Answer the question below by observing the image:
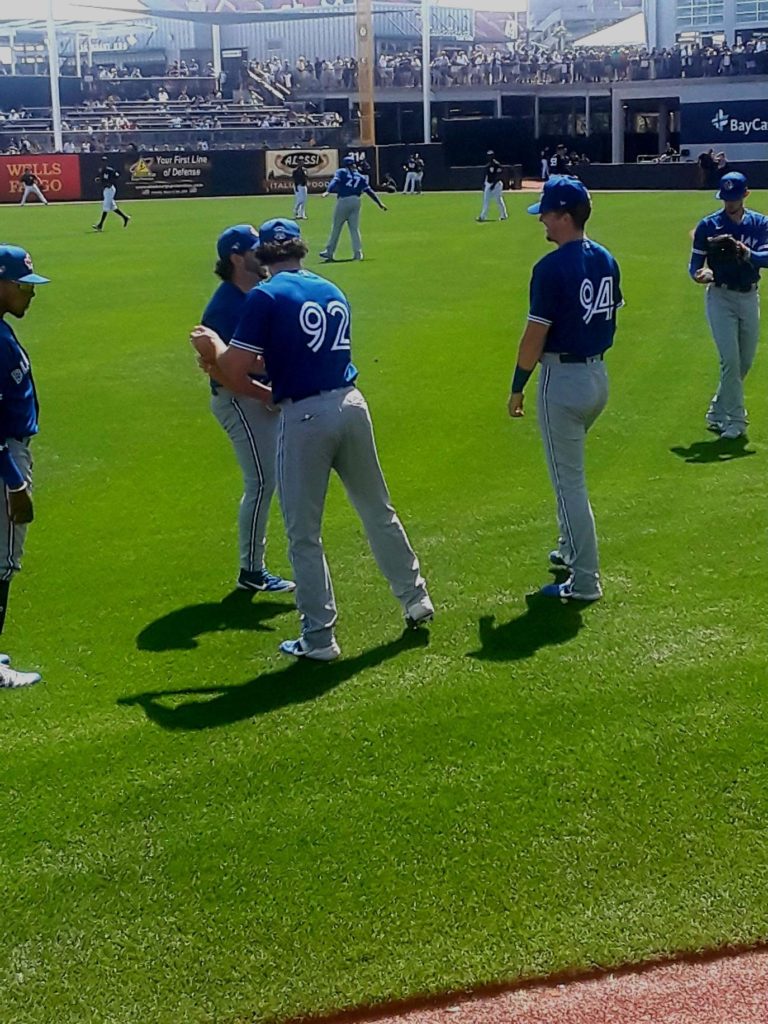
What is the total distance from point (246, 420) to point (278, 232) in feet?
4.59

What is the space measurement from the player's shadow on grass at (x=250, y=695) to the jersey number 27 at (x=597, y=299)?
6.83ft

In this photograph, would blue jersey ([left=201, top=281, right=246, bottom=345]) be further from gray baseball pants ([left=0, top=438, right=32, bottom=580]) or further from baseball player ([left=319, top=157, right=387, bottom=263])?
baseball player ([left=319, top=157, right=387, bottom=263])

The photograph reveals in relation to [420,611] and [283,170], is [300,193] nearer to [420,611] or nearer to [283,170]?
[283,170]

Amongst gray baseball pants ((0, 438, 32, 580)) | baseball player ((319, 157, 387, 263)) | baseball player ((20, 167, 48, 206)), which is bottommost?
gray baseball pants ((0, 438, 32, 580))

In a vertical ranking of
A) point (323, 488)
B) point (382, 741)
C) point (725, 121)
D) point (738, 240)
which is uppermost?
point (725, 121)

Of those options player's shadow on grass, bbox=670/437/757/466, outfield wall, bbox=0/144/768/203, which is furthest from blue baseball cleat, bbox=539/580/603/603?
outfield wall, bbox=0/144/768/203

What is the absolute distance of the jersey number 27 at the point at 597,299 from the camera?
Result: 635 centimetres

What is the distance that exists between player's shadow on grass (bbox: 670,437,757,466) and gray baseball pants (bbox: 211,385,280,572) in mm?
4171

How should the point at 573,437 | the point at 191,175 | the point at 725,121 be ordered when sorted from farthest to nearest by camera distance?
1. the point at 725,121
2. the point at 191,175
3. the point at 573,437

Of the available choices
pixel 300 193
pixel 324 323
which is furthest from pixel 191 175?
pixel 324 323

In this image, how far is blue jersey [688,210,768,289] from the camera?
998cm

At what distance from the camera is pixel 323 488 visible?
5.99 meters

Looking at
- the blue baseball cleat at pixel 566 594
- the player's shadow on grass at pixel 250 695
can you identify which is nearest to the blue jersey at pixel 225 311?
the player's shadow on grass at pixel 250 695

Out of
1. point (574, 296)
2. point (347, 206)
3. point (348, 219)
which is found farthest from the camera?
point (348, 219)
